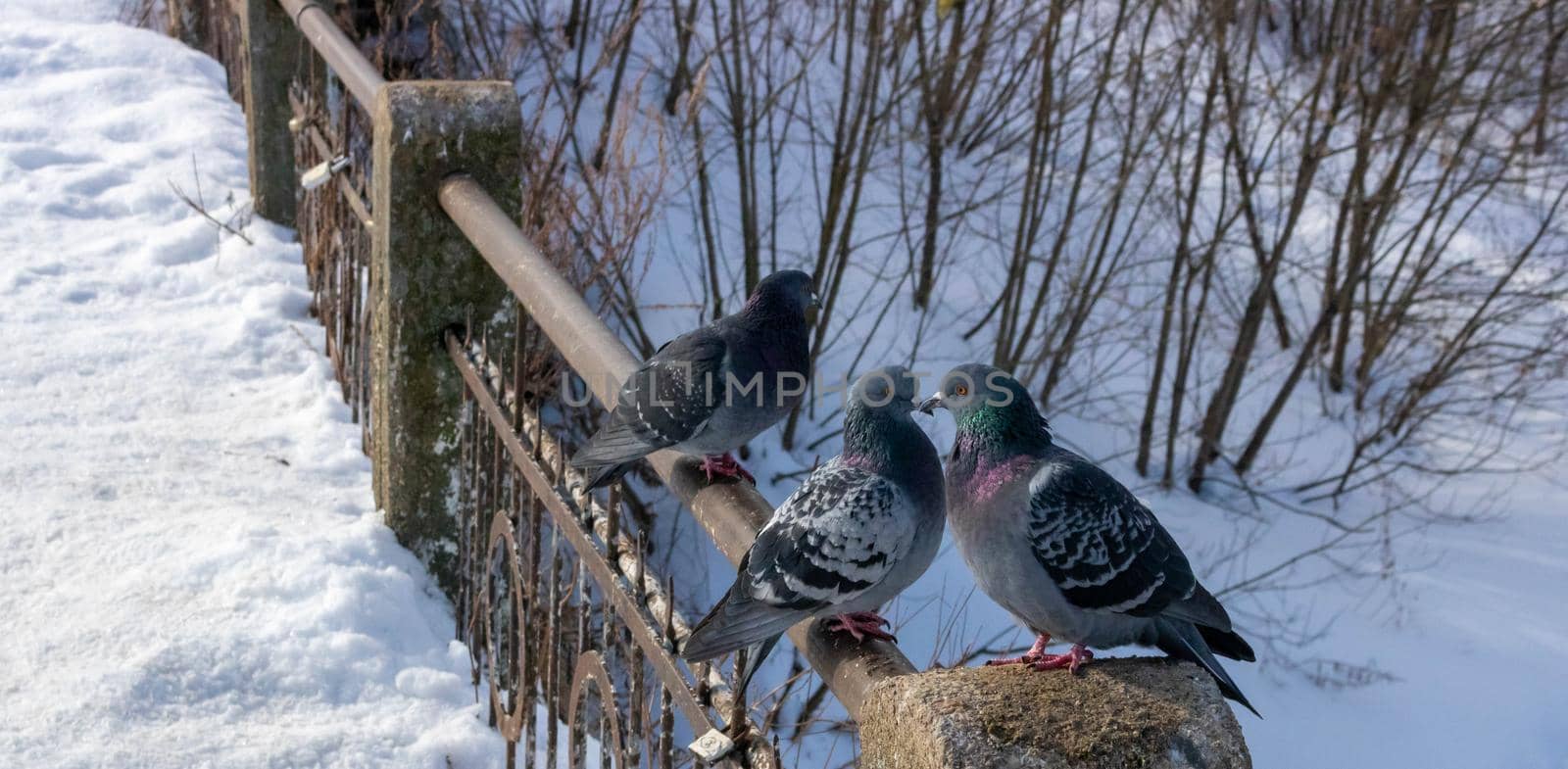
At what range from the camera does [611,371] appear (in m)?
2.00

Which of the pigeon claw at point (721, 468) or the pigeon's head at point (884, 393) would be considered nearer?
the pigeon's head at point (884, 393)

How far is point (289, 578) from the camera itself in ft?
8.03

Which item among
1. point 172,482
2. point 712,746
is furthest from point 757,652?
point 172,482

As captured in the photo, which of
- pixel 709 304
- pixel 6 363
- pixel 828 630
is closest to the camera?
pixel 828 630

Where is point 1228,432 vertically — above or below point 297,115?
below

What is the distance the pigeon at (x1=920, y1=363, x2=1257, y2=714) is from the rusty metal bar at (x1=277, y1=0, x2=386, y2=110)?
1.48 m

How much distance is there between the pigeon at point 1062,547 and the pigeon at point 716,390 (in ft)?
1.32

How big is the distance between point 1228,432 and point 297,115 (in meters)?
6.99

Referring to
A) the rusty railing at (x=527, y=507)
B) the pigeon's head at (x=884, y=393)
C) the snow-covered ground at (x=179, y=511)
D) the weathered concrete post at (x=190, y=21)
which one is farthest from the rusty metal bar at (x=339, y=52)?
the weathered concrete post at (x=190, y=21)

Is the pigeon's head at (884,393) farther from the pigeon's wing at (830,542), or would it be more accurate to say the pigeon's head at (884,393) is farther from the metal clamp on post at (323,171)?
the metal clamp on post at (323,171)

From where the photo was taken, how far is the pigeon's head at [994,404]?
1906 millimetres

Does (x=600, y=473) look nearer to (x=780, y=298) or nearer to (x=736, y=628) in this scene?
(x=780, y=298)

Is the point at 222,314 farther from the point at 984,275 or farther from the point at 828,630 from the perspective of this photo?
the point at 984,275

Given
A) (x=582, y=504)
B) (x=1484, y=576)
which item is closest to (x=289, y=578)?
(x=582, y=504)
